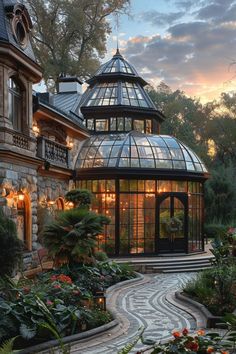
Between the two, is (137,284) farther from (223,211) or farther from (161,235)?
(223,211)

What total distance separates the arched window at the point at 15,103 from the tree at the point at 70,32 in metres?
16.1

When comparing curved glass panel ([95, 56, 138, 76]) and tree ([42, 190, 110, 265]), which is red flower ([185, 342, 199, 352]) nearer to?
tree ([42, 190, 110, 265])

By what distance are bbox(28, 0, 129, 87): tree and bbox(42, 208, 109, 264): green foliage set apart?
18812 mm

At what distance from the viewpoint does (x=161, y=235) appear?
19.2m

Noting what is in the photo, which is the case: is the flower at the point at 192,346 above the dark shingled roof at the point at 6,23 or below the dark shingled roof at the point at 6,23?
below

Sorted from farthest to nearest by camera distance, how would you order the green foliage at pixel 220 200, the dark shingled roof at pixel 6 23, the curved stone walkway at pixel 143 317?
the green foliage at pixel 220 200 < the dark shingled roof at pixel 6 23 < the curved stone walkway at pixel 143 317

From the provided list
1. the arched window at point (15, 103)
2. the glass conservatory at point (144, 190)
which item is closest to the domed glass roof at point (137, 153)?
the glass conservatory at point (144, 190)

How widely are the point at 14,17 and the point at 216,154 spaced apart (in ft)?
98.6

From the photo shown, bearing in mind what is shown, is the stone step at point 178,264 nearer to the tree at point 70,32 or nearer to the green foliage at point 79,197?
the green foliage at point 79,197

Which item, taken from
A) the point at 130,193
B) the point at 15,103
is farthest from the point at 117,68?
the point at 15,103

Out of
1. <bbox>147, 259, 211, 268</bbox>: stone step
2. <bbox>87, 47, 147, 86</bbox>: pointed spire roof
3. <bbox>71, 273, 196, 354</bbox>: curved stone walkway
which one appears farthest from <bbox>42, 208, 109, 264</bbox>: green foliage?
<bbox>87, 47, 147, 86</bbox>: pointed spire roof

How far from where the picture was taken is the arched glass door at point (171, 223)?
19172 mm

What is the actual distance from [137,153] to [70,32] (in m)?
13.2

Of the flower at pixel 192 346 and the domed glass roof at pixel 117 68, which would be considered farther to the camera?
the domed glass roof at pixel 117 68
